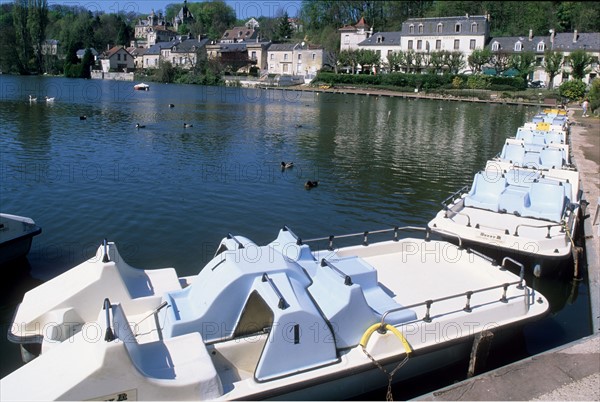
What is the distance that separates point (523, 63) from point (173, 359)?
289 ft

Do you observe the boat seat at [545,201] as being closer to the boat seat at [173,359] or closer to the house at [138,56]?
the boat seat at [173,359]

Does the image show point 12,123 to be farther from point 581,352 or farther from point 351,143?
point 581,352

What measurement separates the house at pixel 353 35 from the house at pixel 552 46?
90.3 feet

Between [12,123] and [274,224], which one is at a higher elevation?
[12,123]

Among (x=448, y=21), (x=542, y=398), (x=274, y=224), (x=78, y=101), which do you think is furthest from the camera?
(x=448, y=21)

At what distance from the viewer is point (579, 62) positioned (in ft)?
251

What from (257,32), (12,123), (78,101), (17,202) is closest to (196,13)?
(257,32)

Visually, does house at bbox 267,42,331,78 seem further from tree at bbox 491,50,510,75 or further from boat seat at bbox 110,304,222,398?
boat seat at bbox 110,304,222,398

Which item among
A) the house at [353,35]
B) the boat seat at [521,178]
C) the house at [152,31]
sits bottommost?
the boat seat at [521,178]

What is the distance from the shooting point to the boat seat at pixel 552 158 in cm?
2156

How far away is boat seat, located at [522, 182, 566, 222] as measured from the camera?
49.2ft

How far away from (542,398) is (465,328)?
2003 mm

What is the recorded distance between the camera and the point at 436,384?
8898mm

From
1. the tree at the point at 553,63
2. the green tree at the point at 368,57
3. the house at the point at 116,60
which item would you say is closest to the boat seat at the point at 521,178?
the tree at the point at 553,63
